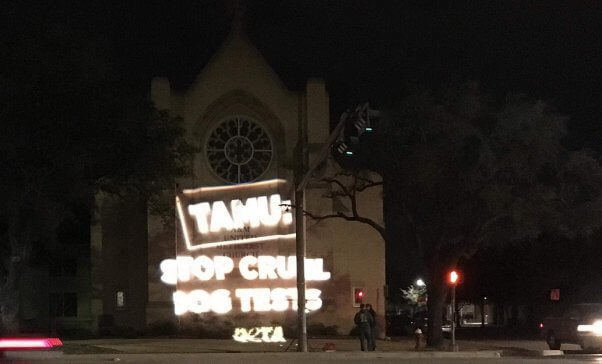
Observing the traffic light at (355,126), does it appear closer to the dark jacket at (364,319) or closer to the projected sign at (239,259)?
the dark jacket at (364,319)

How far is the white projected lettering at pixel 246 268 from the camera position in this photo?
40.7m

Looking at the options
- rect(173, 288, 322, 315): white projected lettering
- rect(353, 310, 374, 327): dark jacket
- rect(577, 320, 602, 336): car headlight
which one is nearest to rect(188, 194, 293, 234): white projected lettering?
rect(173, 288, 322, 315): white projected lettering

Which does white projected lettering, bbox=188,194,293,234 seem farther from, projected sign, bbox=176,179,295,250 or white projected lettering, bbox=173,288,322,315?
white projected lettering, bbox=173,288,322,315

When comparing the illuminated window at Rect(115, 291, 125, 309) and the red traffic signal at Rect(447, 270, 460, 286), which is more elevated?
the red traffic signal at Rect(447, 270, 460, 286)

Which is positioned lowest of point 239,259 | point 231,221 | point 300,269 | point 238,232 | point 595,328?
point 595,328

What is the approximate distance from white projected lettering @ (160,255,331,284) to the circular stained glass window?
4.18 m

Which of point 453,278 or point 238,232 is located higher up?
point 238,232

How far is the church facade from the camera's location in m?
40.7

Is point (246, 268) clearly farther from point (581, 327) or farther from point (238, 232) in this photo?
point (581, 327)

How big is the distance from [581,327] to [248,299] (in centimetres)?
1675

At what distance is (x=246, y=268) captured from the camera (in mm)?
40875

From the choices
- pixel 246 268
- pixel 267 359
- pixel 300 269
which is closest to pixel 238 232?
pixel 246 268

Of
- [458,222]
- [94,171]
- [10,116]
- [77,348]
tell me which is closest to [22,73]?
[10,116]

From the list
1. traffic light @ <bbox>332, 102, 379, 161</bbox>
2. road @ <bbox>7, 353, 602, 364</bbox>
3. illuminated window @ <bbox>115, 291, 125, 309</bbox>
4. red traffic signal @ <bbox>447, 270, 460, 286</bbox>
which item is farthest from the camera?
illuminated window @ <bbox>115, 291, 125, 309</bbox>
